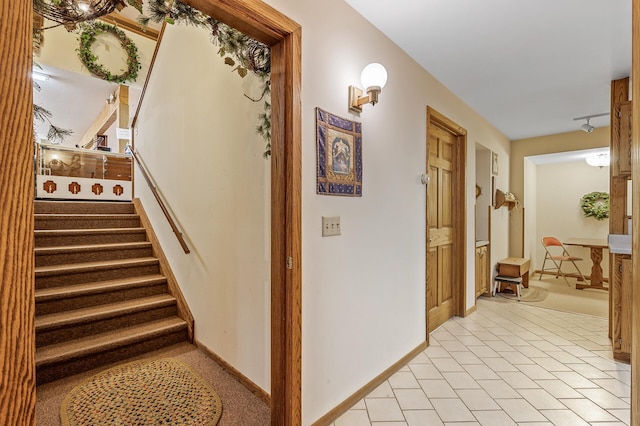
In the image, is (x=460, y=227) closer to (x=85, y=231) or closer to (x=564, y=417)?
(x=564, y=417)

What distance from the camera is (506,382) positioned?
217cm

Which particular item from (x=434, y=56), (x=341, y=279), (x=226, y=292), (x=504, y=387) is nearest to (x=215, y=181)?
(x=226, y=292)

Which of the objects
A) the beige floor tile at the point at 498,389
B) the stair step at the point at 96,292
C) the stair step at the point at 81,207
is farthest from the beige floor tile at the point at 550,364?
the stair step at the point at 81,207

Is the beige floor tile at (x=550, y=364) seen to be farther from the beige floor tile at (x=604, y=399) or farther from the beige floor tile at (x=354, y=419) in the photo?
the beige floor tile at (x=354, y=419)

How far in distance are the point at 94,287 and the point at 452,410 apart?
9.63ft

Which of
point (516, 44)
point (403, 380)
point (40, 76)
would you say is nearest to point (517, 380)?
point (403, 380)

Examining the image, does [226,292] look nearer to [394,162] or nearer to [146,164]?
[394,162]

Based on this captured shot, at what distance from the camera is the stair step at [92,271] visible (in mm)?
2516

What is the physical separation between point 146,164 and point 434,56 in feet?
11.1

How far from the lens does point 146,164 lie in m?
3.63

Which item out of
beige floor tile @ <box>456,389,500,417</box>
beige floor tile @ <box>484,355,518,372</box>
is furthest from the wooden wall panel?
beige floor tile @ <box>484,355,518,372</box>

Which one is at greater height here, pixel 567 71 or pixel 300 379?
pixel 567 71

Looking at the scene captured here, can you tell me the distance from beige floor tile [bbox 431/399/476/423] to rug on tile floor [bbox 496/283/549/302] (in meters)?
2.96

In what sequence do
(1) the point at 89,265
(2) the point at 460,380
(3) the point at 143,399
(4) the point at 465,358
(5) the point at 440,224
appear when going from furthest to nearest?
(5) the point at 440,224
(1) the point at 89,265
(4) the point at 465,358
(2) the point at 460,380
(3) the point at 143,399
